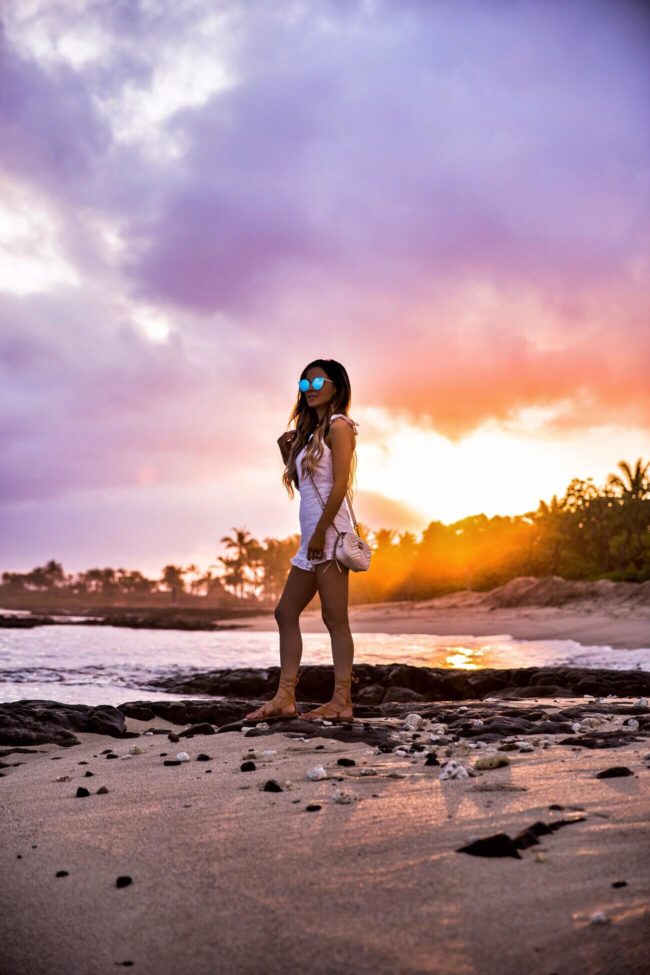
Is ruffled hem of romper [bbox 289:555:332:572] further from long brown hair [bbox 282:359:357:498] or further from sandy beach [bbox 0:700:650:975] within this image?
sandy beach [bbox 0:700:650:975]

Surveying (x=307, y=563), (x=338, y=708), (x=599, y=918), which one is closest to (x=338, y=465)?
(x=307, y=563)

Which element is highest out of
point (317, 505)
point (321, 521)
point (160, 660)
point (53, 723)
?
point (317, 505)

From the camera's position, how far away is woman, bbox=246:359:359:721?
544cm

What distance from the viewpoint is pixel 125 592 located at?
6339 inches

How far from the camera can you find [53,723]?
230 inches

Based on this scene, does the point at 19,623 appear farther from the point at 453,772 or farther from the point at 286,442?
the point at 453,772

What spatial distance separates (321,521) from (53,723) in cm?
276

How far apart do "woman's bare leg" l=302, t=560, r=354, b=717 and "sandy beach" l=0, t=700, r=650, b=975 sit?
1636 mm

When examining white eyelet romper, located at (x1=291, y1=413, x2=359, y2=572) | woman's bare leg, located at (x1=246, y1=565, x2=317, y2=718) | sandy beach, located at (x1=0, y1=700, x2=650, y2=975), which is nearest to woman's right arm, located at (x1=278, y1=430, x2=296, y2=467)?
white eyelet romper, located at (x1=291, y1=413, x2=359, y2=572)

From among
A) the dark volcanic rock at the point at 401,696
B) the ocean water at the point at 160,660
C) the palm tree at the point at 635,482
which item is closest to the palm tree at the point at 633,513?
the palm tree at the point at 635,482

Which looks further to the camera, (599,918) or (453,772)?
(453,772)

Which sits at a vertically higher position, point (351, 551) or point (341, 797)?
point (351, 551)

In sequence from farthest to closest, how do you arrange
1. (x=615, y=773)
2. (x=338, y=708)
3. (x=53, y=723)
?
1. (x=53, y=723)
2. (x=338, y=708)
3. (x=615, y=773)

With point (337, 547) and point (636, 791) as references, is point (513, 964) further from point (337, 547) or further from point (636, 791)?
point (337, 547)
